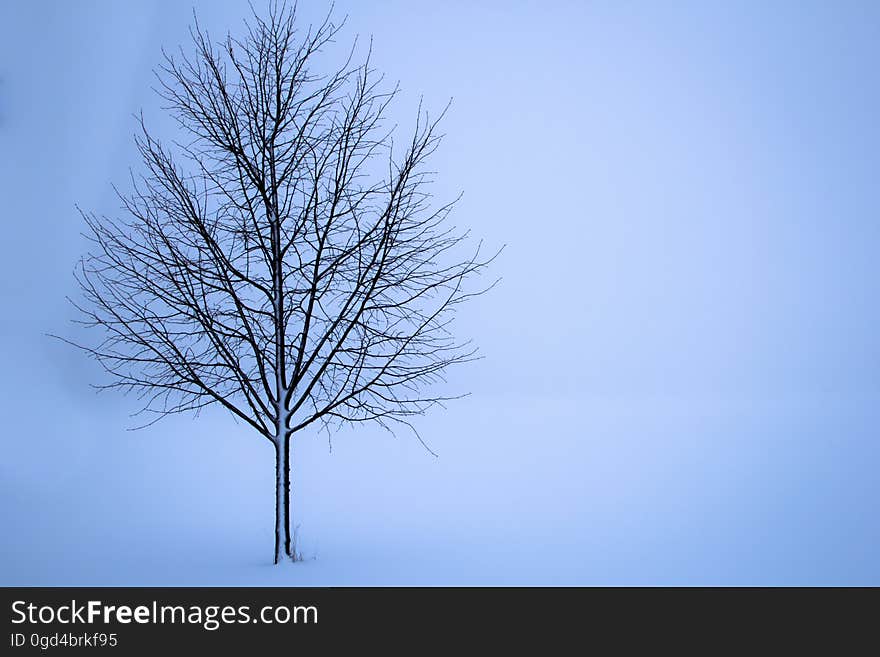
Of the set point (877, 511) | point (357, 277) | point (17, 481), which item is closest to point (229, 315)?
point (357, 277)

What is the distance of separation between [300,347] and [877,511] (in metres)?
8.20

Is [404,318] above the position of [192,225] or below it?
below

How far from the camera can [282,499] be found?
25.3ft

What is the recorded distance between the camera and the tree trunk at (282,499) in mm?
7656

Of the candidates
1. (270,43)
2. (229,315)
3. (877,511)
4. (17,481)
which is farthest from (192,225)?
(877,511)

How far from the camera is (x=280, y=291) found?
304 inches

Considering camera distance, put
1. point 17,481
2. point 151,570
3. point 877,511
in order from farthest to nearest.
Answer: point 17,481 → point 877,511 → point 151,570

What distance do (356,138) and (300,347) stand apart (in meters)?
2.26

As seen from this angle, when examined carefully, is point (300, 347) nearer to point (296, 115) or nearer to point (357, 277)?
point (357, 277)

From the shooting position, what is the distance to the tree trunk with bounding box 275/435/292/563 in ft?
25.1

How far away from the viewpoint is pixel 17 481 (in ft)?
36.8
